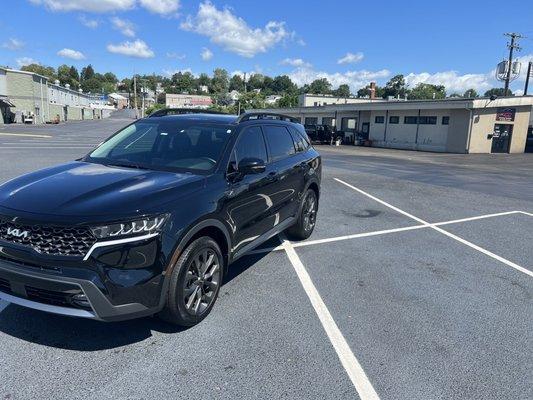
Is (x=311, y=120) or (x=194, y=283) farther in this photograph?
(x=311, y=120)

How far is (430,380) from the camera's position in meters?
3.14

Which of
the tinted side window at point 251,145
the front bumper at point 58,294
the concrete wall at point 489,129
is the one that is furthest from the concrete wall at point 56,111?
the front bumper at point 58,294

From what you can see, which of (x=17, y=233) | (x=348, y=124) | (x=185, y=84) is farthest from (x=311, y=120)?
(x=185, y=84)

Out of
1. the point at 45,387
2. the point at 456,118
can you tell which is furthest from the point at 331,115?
the point at 45,387

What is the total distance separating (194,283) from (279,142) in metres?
2.55

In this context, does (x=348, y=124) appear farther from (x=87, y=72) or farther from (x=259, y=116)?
(x=87, y=72)

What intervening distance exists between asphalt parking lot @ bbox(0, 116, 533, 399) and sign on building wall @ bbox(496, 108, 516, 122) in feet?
110

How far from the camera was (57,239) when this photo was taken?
3.00 metres

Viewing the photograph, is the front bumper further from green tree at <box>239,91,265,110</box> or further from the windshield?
green tree at <box>239,91,265,110</box>

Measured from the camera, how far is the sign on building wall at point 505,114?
35.2 meters

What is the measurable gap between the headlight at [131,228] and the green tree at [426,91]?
4901 inches

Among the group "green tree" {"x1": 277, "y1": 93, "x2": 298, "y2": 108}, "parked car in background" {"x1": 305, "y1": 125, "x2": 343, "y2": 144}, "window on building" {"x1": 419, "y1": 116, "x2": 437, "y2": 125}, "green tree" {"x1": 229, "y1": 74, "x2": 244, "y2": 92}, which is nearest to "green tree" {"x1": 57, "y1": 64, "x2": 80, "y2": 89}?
"green tree" {"x1": 229, "y1": 74, "x2": 244, "y2": 92}

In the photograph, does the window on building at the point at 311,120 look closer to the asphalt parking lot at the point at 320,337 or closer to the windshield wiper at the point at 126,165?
the asphalt parking lot at the point at 320,337

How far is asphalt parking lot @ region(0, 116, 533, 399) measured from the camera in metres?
2.98
